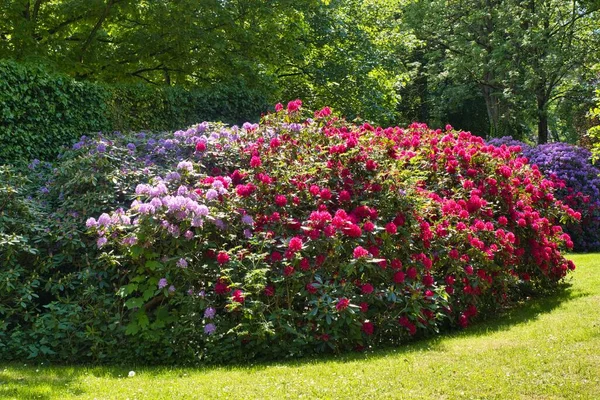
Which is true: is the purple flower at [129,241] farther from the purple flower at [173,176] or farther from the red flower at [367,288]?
the red flower at [367,288]

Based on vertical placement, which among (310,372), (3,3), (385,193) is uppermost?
(3,3)

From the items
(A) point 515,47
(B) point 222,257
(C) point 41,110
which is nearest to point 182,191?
(B) point 222,257

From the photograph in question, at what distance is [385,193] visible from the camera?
6.40 metres

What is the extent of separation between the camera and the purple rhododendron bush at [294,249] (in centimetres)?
536

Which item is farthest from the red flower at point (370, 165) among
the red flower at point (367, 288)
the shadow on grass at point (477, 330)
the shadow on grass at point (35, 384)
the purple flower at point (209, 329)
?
the shadow on grass at point (35, 384)

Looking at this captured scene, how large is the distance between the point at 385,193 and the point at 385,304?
4.06ft

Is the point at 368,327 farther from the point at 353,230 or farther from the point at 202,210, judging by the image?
the point at 202,210

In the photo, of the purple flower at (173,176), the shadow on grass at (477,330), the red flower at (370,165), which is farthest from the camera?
the red flower at (370,165)

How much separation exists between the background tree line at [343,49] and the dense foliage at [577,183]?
2199 millimetres

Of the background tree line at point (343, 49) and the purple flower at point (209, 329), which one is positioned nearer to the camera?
the purple flower at point (209, 329)

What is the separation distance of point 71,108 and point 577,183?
1039cm

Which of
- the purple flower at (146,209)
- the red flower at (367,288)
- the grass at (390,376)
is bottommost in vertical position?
the grass at (390,376)

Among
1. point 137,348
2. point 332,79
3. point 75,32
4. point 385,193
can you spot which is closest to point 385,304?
point 385,193

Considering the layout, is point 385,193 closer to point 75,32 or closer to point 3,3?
point 3,3
